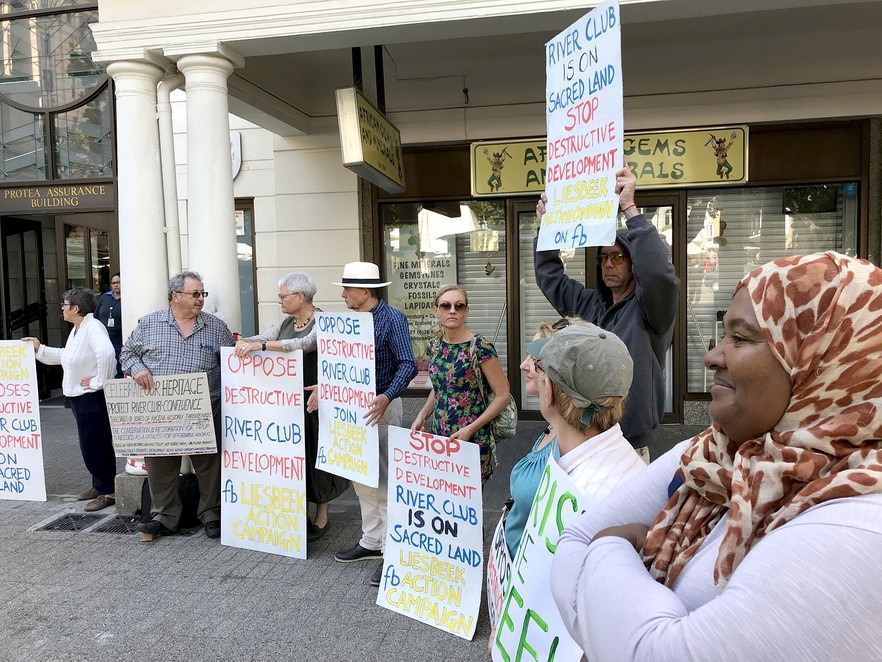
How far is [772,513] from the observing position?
96 centimetres

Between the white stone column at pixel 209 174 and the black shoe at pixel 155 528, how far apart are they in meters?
1.60

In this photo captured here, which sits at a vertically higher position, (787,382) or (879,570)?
(787,382)

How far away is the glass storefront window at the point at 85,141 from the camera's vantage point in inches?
349

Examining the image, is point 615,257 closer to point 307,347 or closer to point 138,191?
point 307,347

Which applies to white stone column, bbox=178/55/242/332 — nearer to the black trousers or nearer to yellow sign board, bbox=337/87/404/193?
yellow sign board, bbox=337/87/404/193

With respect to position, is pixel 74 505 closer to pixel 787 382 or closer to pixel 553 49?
pixel 553 49

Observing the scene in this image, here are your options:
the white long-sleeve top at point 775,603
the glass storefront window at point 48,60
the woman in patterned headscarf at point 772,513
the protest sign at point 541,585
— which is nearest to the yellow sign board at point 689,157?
the protest sign at point 541,585

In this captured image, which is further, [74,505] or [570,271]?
[570,271]

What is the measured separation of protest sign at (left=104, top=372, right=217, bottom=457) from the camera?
448cm

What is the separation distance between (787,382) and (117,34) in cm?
563

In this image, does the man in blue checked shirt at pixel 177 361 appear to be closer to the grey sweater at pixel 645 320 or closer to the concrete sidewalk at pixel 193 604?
the concrete sidewalk at pixel 193 604

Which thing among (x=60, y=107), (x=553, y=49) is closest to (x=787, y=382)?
(x=553, y=49)

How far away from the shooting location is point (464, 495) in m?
3.10

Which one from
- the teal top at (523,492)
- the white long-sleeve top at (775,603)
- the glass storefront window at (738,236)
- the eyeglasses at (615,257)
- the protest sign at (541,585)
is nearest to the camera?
the white long-sleeve top at (775,603)
